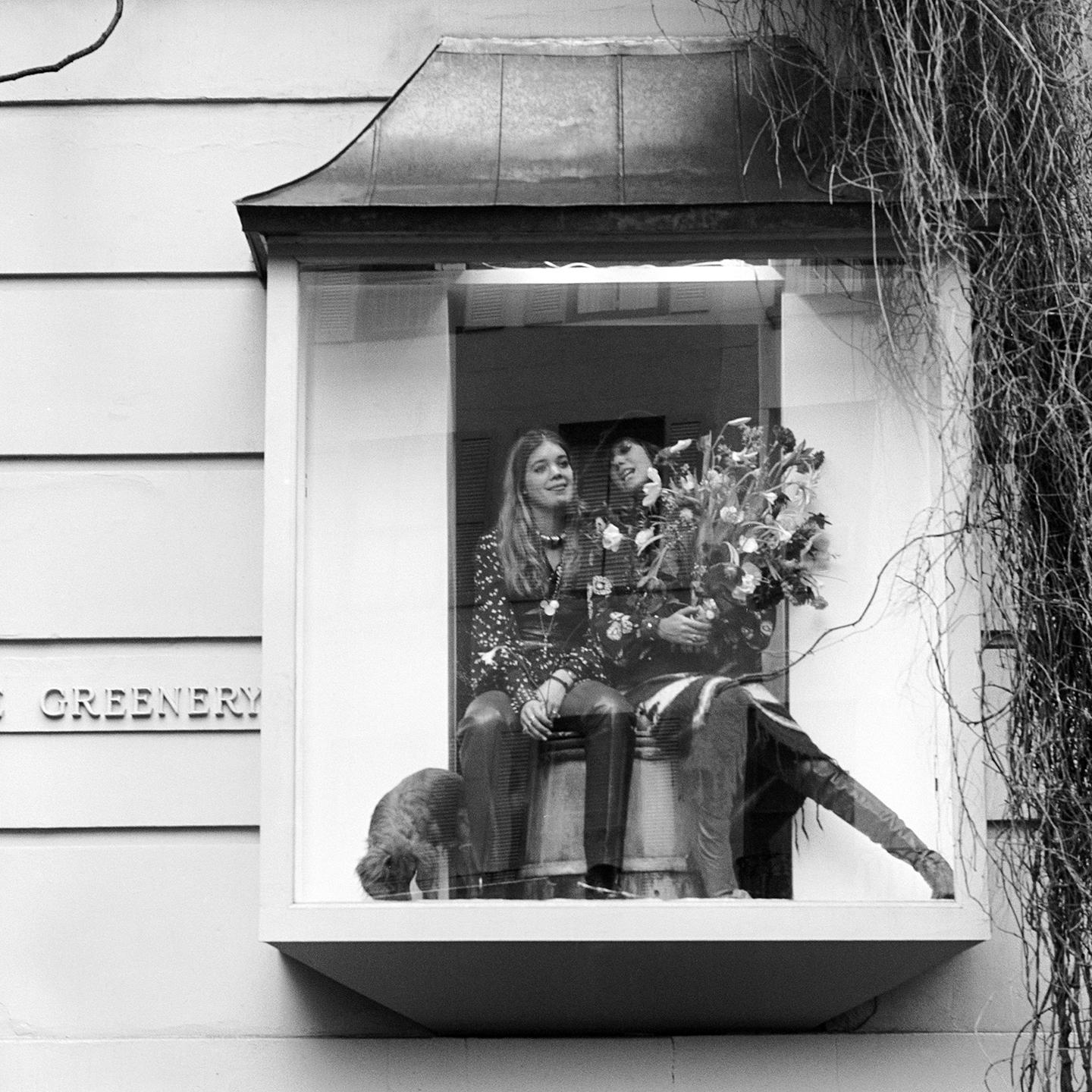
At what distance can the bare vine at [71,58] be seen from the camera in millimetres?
4445

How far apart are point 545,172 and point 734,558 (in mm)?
1009

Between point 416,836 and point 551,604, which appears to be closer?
point 416,836

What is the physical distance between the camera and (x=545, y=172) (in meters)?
4.32

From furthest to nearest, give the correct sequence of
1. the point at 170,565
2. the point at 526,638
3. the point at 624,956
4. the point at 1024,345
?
the point at 170,565
the point at 526,638
the point at 1024,345
the point at 624,956

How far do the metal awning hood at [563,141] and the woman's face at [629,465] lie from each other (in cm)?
55

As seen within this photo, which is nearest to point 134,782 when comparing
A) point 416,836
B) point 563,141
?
point 416,836

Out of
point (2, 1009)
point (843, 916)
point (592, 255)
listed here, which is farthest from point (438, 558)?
point (2, 1009)

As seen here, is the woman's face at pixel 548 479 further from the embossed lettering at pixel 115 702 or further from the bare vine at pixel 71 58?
the bare vine at pixel 71 58

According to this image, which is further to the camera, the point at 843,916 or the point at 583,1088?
the point at 583,1088

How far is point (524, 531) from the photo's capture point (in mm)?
4258

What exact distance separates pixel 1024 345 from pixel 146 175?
2.24 m

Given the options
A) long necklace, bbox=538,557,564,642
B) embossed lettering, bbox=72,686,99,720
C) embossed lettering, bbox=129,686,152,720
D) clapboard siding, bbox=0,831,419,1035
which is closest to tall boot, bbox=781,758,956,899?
long necklace, bbox=538,557,564,642

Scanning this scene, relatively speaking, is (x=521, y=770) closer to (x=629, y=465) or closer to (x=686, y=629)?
(x=686, y=629)

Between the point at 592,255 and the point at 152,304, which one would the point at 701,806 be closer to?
the point at 592,255
